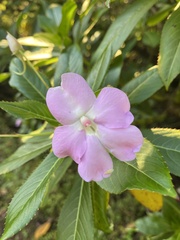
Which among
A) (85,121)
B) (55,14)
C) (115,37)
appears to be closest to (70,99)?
(85,121)

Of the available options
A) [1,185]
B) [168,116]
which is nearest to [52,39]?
[168,116]

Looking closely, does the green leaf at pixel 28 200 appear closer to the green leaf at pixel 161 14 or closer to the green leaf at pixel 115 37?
the green leaf at pixel 115 37

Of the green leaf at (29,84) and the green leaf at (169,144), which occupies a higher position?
the green leaf at (29,84)

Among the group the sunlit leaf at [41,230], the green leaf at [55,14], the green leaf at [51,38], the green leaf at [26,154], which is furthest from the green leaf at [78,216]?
the sunlit leaf at [41,230]

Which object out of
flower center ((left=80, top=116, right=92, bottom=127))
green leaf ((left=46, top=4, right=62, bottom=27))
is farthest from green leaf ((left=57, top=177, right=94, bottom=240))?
green leaf ((left=46, top=4, right=62, bottom=27))

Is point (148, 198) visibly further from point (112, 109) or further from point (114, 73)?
point (112, 109)

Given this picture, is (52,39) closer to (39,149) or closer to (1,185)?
(39,149)

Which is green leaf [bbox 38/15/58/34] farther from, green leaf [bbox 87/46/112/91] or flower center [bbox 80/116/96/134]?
flower center [bbox 80/116/96/134]
